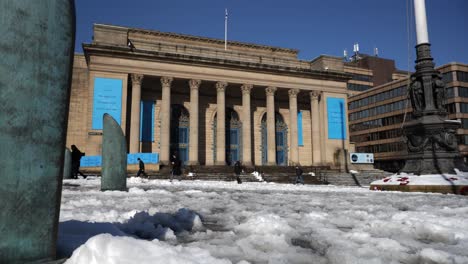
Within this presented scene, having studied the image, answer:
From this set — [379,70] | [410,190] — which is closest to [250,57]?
[410,190]

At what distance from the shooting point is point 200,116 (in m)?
36.1

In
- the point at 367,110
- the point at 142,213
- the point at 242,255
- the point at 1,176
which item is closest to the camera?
the point at 1,176

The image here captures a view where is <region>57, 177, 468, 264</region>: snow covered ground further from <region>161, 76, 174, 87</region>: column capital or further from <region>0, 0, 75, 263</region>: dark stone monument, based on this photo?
<region>161, 76, 174, 87</region>: column capital

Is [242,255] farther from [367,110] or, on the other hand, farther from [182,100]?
[367,110]

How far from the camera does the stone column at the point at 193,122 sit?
3164 cm

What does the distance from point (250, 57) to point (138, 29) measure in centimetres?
1280

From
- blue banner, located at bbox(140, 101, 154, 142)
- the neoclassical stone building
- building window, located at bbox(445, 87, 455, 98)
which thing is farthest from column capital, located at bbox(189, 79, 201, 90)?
building window, located at bbox(445, 87, 455, 98)

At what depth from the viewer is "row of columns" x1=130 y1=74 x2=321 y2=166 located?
3038 cm

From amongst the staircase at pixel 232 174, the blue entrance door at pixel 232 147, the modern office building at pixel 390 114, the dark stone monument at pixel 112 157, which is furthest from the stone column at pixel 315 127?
the dark stone monument at pixel 112 157

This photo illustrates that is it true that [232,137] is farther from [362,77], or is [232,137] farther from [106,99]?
[362,77]

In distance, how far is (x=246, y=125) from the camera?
34.3m

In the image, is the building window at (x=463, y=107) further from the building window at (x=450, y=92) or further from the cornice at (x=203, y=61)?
the cornice at (x=203, y=61)

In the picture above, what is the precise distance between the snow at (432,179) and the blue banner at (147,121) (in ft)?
82.1

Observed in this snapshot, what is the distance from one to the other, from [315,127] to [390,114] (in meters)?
34.6
